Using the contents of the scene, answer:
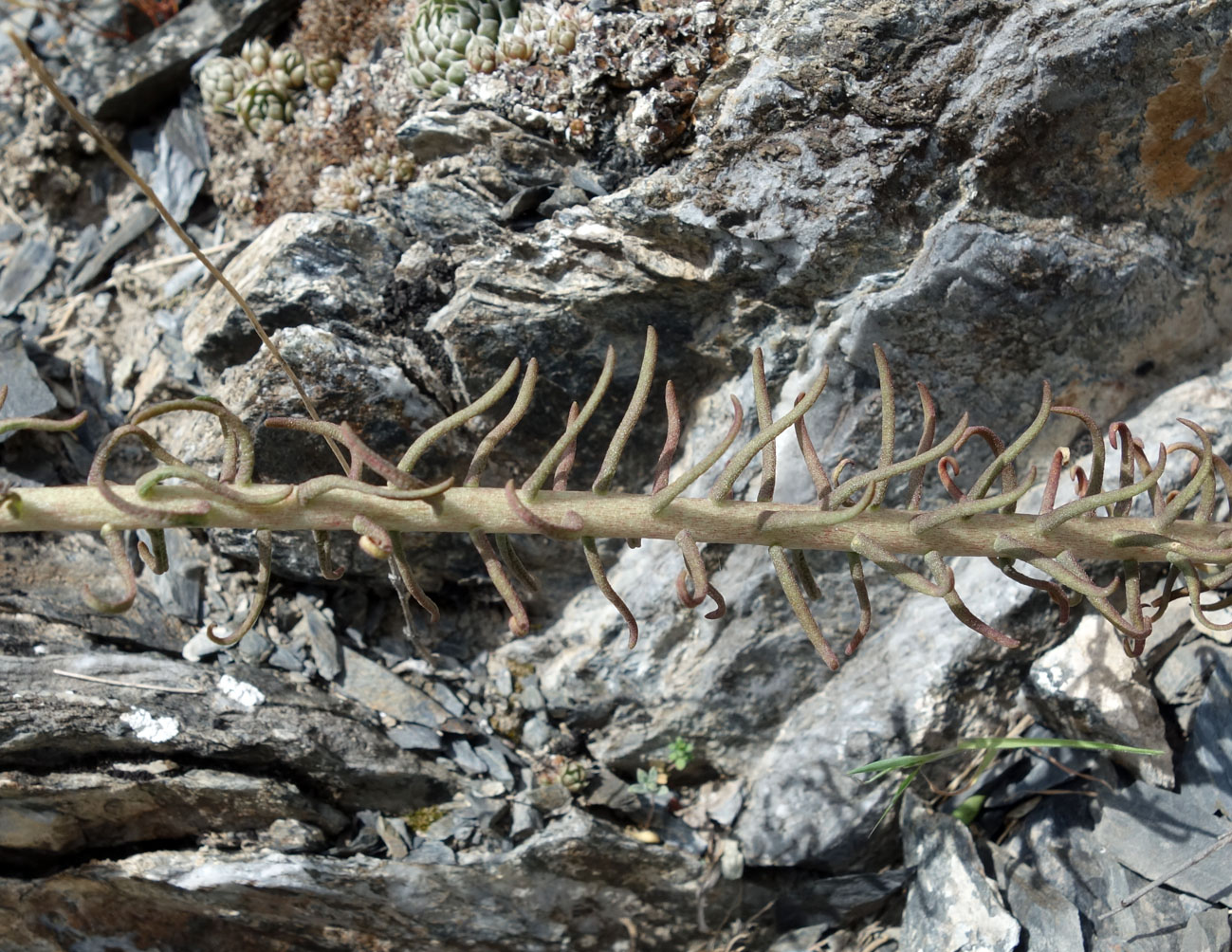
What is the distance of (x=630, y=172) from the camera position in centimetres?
313

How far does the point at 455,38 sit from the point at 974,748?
3.43 meters

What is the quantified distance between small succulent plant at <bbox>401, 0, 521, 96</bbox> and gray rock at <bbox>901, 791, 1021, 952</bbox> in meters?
3.34

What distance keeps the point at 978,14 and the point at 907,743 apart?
8.42 feet

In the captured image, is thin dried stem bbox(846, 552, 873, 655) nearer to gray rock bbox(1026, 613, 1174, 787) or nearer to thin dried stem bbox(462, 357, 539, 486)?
thin dried stem bbox(462, 357, 539, 486)

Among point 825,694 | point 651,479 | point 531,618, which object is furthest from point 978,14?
point 531,618

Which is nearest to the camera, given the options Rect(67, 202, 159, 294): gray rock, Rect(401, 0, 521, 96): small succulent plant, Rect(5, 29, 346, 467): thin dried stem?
Rect(5, 29, 346, 467): thin dried stem

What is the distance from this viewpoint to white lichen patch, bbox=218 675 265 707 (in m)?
3.13

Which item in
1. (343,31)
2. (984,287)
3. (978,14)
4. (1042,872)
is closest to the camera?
(978,14)

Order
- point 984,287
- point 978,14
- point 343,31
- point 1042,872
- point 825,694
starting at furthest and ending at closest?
1. point 343,31
2. point 825,694
3. point 1042,872
4. point 984,287
5. point 978,14

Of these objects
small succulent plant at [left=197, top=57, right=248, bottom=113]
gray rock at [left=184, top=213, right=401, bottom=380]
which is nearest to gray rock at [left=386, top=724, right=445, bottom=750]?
gray rock at [left=184, top=213, right=401, bottom=380]

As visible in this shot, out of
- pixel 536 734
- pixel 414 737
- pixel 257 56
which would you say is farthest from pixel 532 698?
pixel 257 56

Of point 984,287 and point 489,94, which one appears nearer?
point 984,287

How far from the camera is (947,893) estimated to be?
3193mm

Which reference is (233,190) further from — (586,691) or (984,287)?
(984,287)
